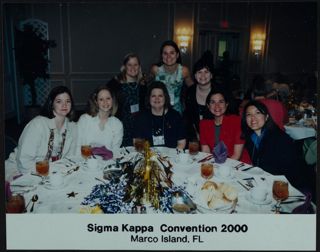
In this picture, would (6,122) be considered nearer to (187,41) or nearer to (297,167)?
(187,41)

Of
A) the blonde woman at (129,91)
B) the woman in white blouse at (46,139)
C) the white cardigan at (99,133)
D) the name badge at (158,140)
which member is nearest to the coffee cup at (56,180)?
the woman in white blouse at (46,139)

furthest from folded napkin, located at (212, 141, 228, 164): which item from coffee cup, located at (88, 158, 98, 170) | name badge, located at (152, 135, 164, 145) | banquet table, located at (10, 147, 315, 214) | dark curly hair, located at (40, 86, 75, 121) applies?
dark curly hair, located at (40, 86, 75, 121)

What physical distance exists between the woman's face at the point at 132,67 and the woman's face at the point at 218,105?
551mm

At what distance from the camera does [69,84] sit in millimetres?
2062

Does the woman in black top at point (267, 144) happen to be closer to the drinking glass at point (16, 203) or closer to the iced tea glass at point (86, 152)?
the iced tea glass at point (86, 152)

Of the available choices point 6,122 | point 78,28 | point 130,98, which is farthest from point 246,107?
point 6,122

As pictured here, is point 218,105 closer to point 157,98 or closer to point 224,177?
point 157,98

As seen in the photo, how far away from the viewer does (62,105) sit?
2088mm

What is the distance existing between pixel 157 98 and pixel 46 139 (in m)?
0.79

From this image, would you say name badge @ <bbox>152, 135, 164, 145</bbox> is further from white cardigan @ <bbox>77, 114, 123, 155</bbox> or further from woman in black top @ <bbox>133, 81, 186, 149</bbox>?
white cardigan @ <bbox>77, 114, 123, 155</bbox>

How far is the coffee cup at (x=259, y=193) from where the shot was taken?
1.60 meters

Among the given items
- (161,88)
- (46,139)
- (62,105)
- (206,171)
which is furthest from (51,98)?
(206,171)

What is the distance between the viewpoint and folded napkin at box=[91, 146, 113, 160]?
1995mm

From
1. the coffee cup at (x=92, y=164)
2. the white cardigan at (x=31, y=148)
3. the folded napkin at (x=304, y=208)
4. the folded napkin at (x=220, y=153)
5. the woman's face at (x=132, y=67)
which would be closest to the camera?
the folded napkin at (x=304, y=208)
